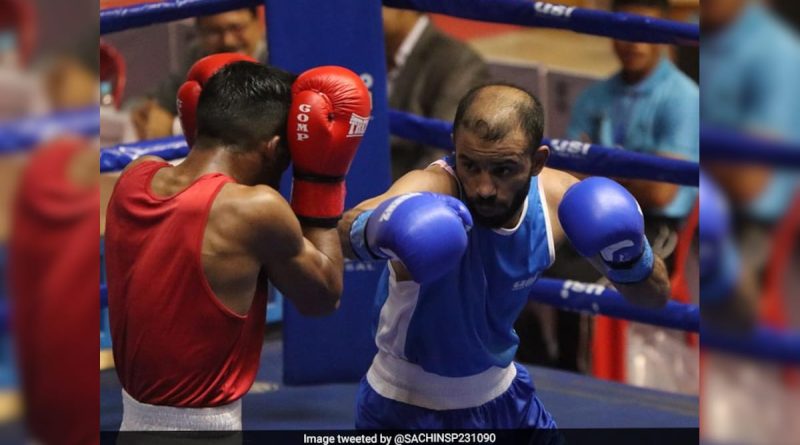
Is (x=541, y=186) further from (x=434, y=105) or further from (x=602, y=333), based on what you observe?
(x=602, y=333)

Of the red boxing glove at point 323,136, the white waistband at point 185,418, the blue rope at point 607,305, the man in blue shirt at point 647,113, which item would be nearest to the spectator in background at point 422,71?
the man in blue shirt at point 647,113

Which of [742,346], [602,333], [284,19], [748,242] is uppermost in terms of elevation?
[284,19]

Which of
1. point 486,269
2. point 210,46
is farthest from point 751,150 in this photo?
point 210,46

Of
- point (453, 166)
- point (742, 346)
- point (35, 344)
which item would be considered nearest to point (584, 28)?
point (453, 166)

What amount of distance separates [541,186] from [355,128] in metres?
0.37

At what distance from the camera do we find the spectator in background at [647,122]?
3.04m

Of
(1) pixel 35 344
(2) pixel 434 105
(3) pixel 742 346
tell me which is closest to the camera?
(1) pixel 35 344

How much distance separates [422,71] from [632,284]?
861mm

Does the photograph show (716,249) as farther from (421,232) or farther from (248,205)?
(248,205)

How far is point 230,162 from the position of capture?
2.49 meters

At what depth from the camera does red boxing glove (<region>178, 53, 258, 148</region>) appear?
103 inches

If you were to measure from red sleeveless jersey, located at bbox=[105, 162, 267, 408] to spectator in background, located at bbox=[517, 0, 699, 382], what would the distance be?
91 centimetres

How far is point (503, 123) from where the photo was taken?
97.5 inches

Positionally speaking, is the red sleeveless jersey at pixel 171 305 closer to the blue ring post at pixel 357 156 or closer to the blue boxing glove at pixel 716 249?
the blue ring post at pixel 357 156
